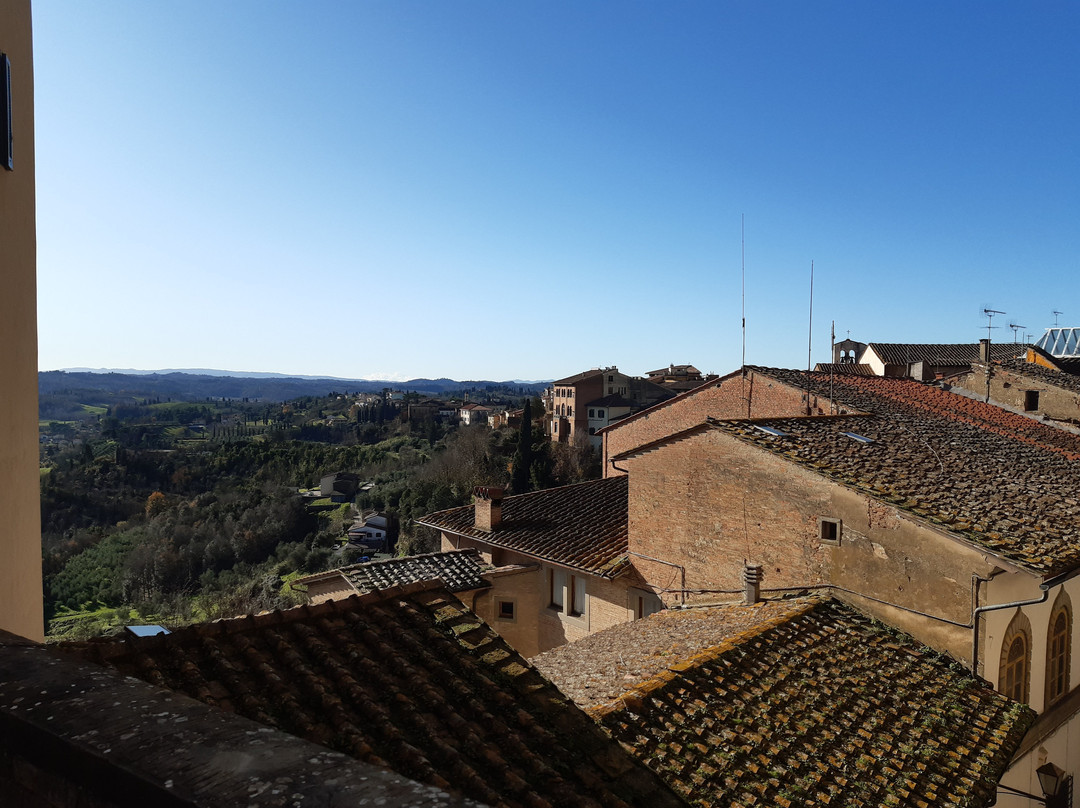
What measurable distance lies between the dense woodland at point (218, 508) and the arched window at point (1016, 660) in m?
29.7

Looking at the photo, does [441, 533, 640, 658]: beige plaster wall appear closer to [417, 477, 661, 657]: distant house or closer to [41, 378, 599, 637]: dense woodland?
[417, 477, 661, 657]: distant house

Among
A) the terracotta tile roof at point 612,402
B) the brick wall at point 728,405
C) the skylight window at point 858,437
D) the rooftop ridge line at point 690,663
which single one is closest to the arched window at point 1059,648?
the skylight window at point 858,437

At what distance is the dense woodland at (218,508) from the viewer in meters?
40.4

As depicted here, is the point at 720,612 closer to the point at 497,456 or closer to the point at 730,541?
the point at 730,541

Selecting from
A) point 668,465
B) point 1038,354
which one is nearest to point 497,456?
point 1038,354

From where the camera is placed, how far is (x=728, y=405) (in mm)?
18547

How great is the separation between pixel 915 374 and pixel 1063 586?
70.4ft

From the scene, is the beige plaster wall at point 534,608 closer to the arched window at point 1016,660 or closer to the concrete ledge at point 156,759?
the arched window at point 1016,660

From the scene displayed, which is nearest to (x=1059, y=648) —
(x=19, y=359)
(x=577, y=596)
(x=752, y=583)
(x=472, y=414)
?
(x=752, y=583)

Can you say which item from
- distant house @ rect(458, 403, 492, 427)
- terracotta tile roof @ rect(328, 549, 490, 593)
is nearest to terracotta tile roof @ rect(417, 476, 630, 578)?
terracotta tile roof @ rect(328, 549, 490, 593)

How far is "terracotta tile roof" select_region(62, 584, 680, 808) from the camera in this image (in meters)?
3.80

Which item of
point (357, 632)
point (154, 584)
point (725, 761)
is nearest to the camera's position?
point (357, 632)

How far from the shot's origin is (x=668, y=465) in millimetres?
11648

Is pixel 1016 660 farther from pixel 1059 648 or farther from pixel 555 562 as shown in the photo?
pixel 555 562
